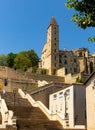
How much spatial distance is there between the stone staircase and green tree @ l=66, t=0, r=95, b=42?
2051 cm

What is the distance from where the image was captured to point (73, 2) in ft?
48.9

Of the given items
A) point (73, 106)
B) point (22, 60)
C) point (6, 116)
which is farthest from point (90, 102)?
point (22, 60)

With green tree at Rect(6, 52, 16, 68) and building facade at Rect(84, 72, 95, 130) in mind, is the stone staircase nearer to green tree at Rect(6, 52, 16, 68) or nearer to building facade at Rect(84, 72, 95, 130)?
building facade at Rect(84, 72, 95, 130)

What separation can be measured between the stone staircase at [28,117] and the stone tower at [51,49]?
188ft

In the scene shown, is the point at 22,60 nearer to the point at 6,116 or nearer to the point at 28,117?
the point at 28,117

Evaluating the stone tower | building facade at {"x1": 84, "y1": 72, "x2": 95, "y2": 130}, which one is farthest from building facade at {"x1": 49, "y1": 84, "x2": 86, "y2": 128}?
the stone tower

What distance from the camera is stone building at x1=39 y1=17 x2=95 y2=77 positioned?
108m

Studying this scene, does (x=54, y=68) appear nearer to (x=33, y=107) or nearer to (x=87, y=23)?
(x=33, y=107)

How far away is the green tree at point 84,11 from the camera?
14633mm

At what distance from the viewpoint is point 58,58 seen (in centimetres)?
10925

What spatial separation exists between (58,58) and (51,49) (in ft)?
12.0

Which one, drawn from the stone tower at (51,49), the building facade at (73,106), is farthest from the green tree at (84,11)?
the stone tower at (51,49)

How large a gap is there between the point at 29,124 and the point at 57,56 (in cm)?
7524

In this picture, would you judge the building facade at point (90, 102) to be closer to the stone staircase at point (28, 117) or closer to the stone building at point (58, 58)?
the stone staircase at point (28, 117)
